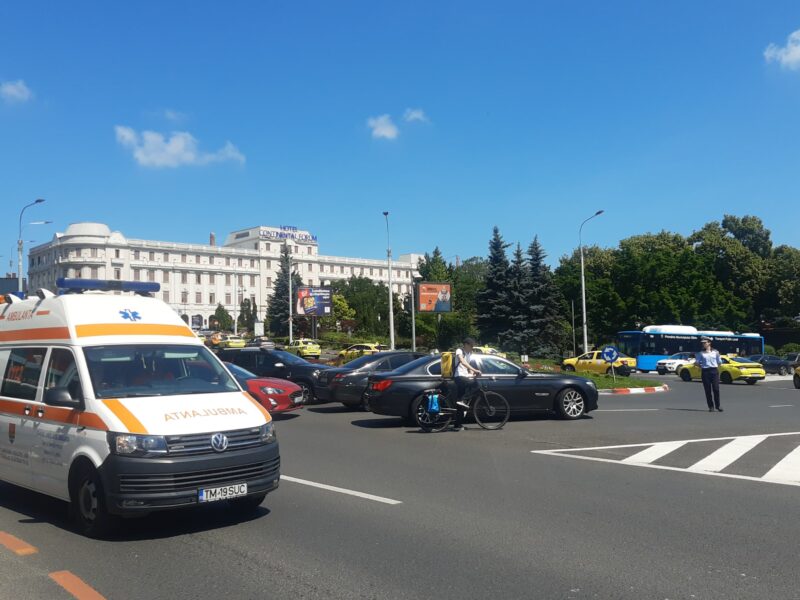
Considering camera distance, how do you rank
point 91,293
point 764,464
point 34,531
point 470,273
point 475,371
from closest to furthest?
point 34,531 < point 91,293 < point 764,464 < point 475,371 < point 470,273

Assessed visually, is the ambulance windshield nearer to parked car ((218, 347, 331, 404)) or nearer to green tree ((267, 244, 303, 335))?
parked car ((218, 347, 331, 404))

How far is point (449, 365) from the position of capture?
46.8 feet

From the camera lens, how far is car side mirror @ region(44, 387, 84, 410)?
670 cm

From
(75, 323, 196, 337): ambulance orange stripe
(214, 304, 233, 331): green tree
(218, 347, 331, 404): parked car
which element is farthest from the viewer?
(214, 304, 233, 331): green tree

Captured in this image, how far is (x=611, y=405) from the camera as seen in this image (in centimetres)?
2066

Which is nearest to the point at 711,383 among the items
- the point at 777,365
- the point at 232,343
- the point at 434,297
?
the point at 777,365

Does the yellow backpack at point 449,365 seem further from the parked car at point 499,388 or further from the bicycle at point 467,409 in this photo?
the parked car at point 499,388

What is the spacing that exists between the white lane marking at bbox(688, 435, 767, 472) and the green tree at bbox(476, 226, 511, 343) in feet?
149

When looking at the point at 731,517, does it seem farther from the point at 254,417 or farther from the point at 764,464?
the point at 254,417

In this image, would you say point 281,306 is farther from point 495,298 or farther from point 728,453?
point 728,453

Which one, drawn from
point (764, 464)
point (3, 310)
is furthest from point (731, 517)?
point (3, 310)

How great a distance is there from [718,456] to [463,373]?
471cm

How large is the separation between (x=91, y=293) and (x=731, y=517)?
724cm

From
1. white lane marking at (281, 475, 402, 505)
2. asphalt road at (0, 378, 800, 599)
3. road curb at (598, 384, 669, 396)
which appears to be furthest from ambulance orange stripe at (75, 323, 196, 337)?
road curb at (598, 384, 669, 396)
